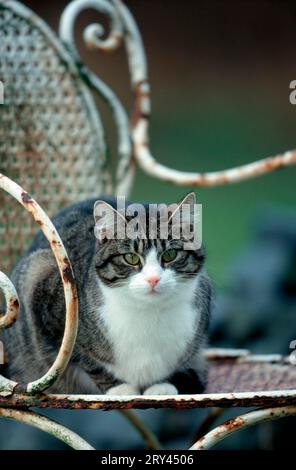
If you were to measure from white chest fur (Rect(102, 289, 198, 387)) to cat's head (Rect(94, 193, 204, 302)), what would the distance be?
0.04m

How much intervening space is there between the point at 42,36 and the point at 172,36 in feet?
6.08

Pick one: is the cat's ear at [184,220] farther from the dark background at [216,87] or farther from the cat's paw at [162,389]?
the dark background at [216,87]

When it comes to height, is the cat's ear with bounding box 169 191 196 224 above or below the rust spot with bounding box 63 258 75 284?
above

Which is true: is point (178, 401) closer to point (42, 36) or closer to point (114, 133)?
point (42, 36)

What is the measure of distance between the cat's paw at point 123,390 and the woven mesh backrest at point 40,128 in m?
A: 0.62

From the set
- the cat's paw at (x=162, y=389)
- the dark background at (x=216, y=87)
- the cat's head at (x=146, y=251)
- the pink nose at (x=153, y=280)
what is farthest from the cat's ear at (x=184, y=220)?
the dark background at (x=216, y=87)

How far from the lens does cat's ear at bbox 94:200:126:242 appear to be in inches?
67.7

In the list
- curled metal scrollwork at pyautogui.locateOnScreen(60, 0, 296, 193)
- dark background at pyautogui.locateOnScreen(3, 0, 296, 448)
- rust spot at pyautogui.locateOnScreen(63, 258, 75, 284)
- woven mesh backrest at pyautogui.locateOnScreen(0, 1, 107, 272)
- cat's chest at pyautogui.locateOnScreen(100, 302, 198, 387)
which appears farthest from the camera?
dark background at pyautogui.locateOnScreen(3, 0, 296, 448)

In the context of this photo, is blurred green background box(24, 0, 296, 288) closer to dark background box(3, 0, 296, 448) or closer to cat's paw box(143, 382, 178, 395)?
dark background box(3, 0, 296, 448)

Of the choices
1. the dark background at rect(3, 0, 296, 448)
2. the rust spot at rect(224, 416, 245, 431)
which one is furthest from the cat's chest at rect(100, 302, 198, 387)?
the dark background at rect(3, 0, 296, 448)

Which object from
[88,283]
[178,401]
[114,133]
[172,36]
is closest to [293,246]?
[114,133]

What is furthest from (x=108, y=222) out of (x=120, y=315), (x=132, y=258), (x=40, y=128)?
(x=40, y=128)

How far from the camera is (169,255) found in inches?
68.4

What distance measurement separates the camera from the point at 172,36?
4.12 metres
